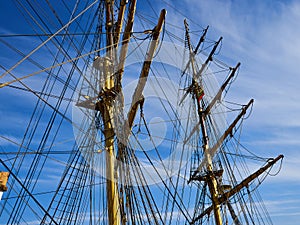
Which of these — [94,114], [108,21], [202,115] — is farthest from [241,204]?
[108,21]

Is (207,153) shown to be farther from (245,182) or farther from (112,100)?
(112,100)

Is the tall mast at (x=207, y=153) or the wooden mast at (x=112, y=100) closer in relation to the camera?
the wooden mast at (x=112, y=100)

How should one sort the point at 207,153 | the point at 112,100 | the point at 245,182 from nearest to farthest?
the point at 112,100, the point at 245,182, the point at 207,153

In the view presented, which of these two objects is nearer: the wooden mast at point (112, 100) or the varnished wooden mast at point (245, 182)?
the wooden mast at point (112, 100)

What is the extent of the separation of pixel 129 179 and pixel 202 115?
11.5 meters

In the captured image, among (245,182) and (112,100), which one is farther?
(245,182)

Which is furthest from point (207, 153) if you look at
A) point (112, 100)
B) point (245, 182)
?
point (112, 100)

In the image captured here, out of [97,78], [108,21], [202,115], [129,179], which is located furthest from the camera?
[202,115]

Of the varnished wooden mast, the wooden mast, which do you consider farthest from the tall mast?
the wooden mast

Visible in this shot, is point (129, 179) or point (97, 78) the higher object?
point (97, 78)

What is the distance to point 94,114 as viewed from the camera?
953cm

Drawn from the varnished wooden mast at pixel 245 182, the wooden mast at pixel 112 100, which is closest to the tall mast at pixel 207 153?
the varnished wooden mast at pixel 245 182

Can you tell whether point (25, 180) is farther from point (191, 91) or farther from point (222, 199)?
point (191, 91)

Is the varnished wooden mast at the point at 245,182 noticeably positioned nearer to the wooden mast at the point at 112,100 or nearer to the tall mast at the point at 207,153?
the tall mast at the point at 207,153
